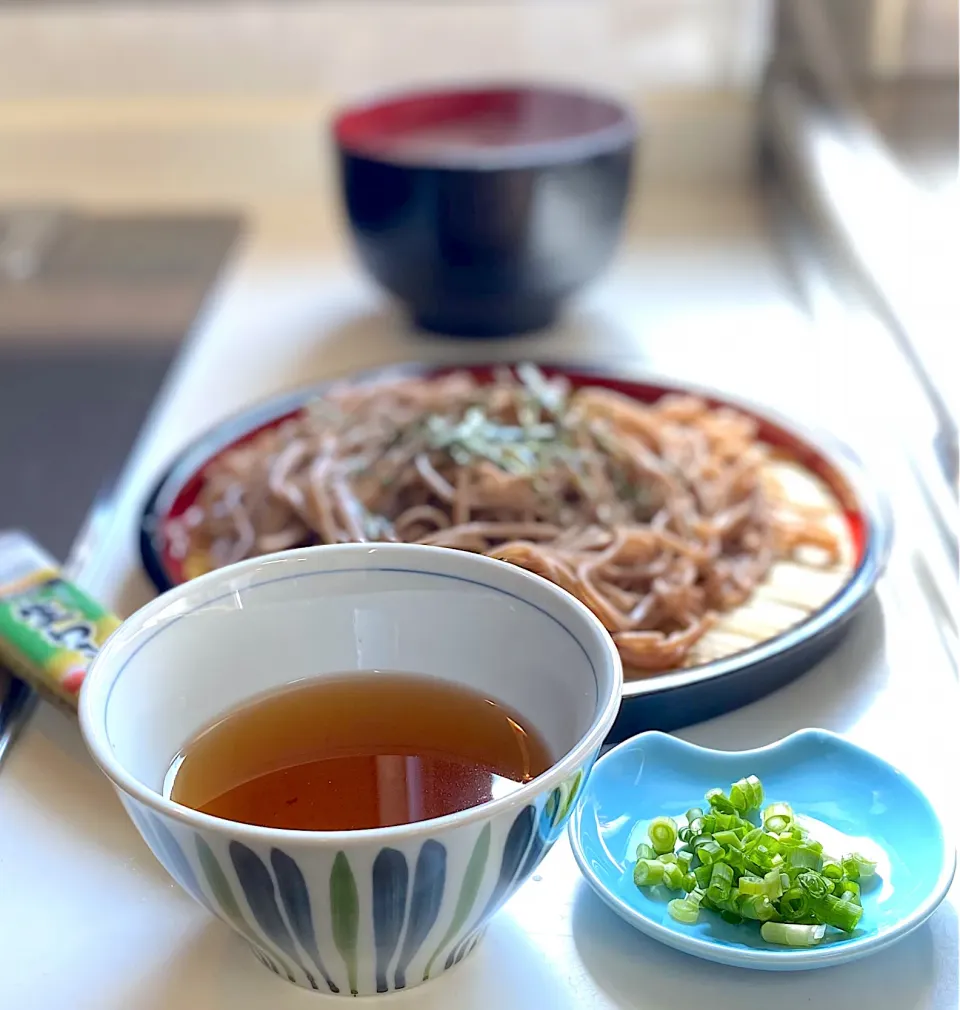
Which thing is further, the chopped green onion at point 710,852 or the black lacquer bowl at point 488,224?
the black lacquer bowl at point 488,224

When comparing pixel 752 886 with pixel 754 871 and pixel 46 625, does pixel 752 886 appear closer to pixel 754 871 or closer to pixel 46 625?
pixel 754 871

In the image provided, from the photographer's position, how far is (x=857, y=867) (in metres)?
0.55

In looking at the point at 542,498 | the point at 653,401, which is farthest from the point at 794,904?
the point at 653,401

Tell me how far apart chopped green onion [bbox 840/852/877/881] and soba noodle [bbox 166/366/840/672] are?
0.18m

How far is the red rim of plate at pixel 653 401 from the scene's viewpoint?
0.69 metres

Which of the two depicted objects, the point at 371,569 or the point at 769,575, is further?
the point at 769,575

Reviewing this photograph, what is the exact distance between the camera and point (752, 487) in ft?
2.82

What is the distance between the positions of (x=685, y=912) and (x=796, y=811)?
91 mm

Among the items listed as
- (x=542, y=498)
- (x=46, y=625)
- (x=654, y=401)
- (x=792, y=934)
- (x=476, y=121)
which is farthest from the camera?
(x=476, y=121)

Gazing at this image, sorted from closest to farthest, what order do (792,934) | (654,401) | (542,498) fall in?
(792,934), (542,498), (654,401)

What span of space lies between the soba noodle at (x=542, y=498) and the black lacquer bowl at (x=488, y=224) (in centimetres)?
23

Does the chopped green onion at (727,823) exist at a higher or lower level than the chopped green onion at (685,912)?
higher

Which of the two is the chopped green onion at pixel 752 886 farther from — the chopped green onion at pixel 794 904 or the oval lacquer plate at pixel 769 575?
the oval lacquer plate at pixel 769 575

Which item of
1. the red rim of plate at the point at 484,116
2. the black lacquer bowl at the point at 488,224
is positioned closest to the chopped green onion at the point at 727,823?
the black lacquer bowl at the point at 488,224
